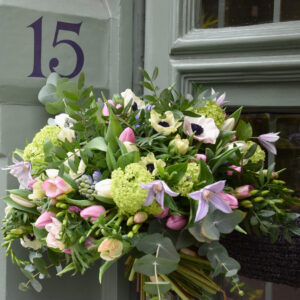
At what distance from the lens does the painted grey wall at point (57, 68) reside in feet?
3.62

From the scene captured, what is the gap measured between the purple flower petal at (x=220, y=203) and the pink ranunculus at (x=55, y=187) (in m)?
0.23

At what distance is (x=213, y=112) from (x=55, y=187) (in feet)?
0.98

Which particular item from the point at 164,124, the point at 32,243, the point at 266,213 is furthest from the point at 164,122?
the point at 32,243

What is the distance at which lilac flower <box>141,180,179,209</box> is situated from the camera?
731 millimetres

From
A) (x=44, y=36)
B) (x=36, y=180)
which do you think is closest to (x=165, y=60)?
(x=44, y=36)

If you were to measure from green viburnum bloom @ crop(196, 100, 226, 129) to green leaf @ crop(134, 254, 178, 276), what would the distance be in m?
0.27

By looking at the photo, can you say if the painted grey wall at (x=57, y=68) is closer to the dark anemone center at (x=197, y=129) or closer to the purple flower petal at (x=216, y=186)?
the dark anemone center at (x=197, y=129)

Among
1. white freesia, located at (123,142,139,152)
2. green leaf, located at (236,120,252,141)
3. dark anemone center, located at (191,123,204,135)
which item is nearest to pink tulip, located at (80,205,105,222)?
white freesia, located at (123,142,139,152)

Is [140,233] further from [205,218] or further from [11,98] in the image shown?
[11,98]

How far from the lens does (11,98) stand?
3.65 ft

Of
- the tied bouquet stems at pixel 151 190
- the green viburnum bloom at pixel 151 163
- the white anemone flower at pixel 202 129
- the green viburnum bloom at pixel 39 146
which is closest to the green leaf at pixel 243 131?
the tied bouquet stems at pixel 151 190

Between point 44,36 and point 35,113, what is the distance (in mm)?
168

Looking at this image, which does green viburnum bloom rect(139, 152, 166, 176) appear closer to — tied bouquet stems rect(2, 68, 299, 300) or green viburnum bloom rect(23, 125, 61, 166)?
tied bouquet stems rect(2, 68, 299, 300)

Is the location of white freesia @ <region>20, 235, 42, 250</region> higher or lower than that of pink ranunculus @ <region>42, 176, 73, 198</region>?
lower
